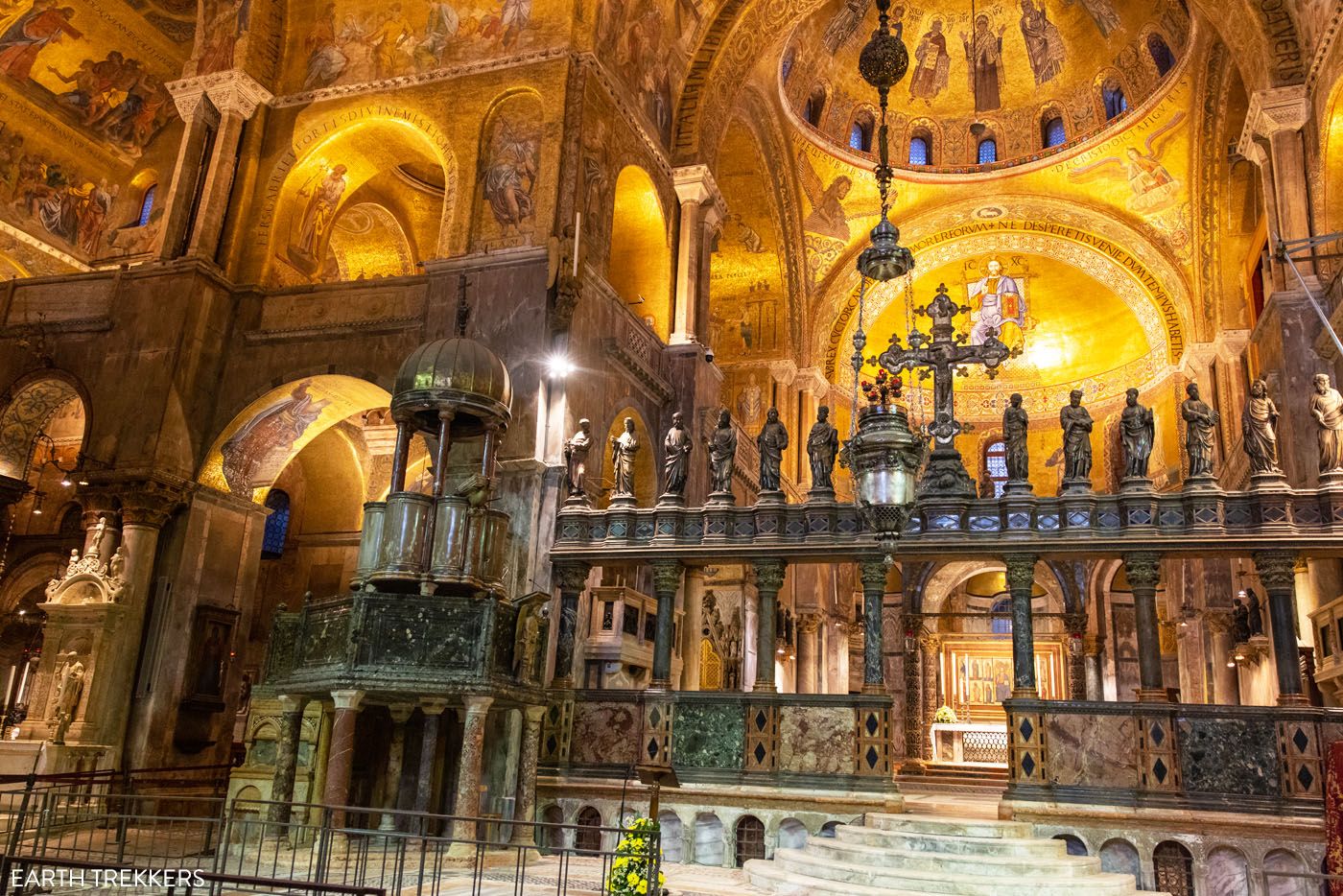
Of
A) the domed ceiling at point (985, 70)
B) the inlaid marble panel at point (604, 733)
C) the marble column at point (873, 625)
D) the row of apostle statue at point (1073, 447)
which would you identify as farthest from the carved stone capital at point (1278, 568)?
the domed ceiling at point (985, 70)

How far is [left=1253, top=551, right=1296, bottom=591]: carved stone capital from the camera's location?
11.2m

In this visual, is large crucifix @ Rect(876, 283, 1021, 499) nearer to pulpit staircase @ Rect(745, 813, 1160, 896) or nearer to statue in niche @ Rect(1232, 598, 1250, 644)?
pulpit staircase @ Rect(745, 813, 1160, 896)

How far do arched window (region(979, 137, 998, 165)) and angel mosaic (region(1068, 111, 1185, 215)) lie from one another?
84.5 inches

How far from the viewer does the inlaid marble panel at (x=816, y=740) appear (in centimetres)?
1177

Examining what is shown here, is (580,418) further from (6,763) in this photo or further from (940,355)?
(6,763)

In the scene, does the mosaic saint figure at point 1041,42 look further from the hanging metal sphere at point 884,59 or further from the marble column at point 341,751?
the marble column at point 341,751

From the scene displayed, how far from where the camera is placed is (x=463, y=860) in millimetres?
10273

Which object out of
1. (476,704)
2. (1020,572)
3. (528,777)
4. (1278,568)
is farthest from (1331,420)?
(476,704)

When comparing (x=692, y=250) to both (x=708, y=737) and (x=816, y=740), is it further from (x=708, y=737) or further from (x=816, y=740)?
(x=816, y=740)

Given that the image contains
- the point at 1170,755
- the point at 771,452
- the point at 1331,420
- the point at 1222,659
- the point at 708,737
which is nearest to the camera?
the point at 1170,755

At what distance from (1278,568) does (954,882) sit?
524 cm

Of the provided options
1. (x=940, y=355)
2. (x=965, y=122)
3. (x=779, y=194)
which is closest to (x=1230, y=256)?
(x=965, y=122)

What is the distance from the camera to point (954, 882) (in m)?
8.94

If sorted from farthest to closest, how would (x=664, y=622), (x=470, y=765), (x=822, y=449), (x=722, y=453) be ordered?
(x=722, y=453) < (x=822, y=449) < (x=664, y=622) < (x=470, y=765)
